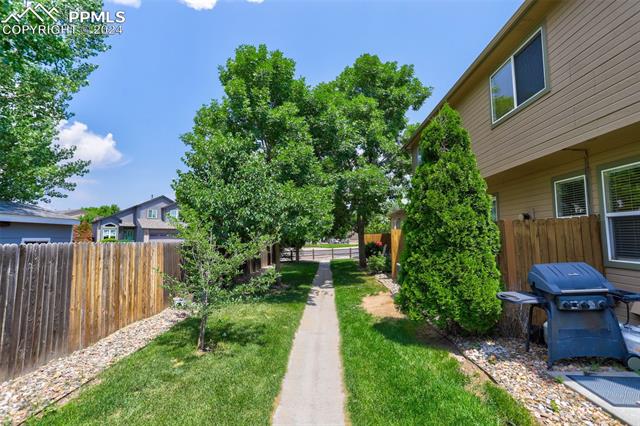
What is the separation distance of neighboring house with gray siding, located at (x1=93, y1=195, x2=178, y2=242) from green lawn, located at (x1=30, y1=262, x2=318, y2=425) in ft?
95.5

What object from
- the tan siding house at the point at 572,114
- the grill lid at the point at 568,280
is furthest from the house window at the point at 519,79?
the grill lid at the point at 568,280

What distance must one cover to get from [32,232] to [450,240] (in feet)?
38.9

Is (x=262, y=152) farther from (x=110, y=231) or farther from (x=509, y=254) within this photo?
(x=110, y=231)

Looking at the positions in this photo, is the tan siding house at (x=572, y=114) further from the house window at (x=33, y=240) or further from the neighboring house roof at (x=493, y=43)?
the house window at (x=33, y=240)

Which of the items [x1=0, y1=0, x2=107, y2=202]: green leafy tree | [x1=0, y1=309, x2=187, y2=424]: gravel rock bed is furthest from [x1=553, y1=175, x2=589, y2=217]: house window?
[x1=0, y1=0, x2=107, y2=202]: green leafy tree

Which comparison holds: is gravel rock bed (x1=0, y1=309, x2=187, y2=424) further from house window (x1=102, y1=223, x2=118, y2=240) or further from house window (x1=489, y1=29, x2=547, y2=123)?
house window (x1=102, y1=223, x2=118, y2=240)

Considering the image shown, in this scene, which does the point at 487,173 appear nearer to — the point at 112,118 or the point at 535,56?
the point at 535,56

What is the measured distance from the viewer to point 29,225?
9109 mm

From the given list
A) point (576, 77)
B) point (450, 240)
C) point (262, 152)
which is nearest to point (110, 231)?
point (262, 152)

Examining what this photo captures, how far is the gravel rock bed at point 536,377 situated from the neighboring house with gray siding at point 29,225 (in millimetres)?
11520

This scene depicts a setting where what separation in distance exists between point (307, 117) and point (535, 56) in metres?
8.32

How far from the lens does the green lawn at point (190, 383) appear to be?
3.12m

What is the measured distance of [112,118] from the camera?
14.4 m

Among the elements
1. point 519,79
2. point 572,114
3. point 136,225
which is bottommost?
point 136,225
